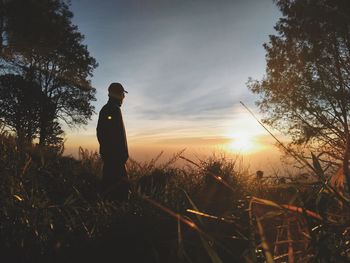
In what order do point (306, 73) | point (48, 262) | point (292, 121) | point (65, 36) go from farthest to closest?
1. point (65, 36)
2. point (292, 121)
3. point (306, 73)
4. point (48, 262)

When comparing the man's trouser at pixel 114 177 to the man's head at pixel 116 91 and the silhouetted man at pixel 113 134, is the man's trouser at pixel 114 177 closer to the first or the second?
the silhouetted man at pixel 113 134

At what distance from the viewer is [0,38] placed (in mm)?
17172

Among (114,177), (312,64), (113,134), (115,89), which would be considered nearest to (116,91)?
(115,89)

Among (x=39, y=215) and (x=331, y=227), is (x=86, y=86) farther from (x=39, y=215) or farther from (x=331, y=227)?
(x=331, y=227)

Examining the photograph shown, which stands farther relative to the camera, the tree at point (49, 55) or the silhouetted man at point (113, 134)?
the tree at point (49, 55)

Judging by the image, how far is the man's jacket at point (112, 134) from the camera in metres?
6.53

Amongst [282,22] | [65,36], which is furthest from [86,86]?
[282,22]

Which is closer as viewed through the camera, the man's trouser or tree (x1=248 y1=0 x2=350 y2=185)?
the man's trouser

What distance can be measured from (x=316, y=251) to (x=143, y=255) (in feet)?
4.62

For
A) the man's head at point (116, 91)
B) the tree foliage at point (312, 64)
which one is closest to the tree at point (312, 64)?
the tree foliage at point (312, 64)

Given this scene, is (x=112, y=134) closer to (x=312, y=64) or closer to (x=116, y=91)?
(x=116, y=91)

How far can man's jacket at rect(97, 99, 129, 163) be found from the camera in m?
6.53

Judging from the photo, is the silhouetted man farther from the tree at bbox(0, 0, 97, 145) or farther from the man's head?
the tree at bbox(0, 0, 97, 145)

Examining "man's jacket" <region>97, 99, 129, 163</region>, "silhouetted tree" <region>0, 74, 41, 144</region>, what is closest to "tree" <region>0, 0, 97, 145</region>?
"silhouetted tree" <region>0, 74, 41, 144</region>
